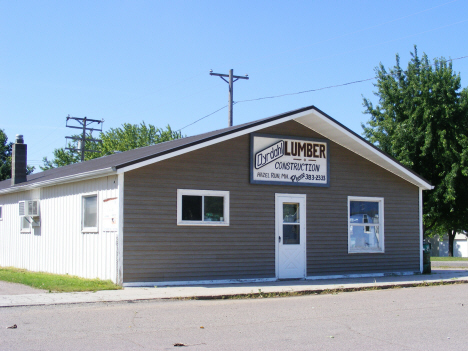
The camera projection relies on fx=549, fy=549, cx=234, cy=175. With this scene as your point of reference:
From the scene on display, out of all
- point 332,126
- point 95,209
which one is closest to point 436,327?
point 332,126

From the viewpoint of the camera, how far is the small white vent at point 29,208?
1814 cm

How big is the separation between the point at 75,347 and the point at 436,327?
17.7 ft

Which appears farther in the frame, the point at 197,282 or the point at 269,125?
the point at 269,125

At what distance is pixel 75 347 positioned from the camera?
22.7 ft

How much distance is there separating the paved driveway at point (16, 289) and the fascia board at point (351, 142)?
28.3ft

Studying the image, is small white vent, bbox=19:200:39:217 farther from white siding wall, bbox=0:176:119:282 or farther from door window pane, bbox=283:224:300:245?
door window pane, bbox=283:224:300:245

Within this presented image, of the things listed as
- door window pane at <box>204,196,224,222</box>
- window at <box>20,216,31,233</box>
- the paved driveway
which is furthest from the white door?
window at <box>20,216,31,233</box>

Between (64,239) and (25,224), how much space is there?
12.8 feet

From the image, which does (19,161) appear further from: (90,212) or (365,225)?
(365,225)

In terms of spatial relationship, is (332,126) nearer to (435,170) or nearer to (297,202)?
(297,202)

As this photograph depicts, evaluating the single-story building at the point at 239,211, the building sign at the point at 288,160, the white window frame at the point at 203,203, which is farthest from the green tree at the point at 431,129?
the white window frame at the point at 203,203

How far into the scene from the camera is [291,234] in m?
16.1

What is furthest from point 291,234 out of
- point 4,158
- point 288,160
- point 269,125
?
point 4,158

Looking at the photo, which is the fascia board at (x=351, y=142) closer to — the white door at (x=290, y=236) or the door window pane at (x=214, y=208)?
the white door at (x=290, y=236)
